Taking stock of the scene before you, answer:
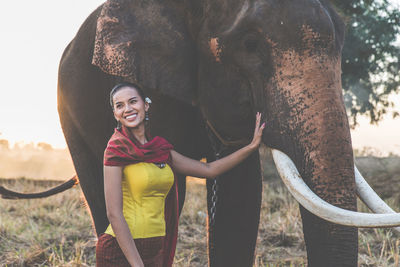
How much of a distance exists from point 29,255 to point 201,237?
192 cm

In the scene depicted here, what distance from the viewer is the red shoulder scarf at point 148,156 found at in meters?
2.20

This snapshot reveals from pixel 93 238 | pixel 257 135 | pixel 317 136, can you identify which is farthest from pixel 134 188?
pixel 93 238

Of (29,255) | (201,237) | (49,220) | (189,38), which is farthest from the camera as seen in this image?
(49,220)

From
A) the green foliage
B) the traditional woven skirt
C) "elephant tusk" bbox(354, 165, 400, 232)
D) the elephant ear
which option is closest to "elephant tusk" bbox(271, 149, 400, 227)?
"elephant tusk" bbox(354, 165, 400, 232)

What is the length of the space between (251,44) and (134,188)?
982 mm

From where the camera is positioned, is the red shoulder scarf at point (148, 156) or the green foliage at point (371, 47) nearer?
the red shoulder scarf at point (148, 156)

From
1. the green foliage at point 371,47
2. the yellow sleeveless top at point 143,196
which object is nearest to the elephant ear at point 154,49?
the yellow sleeveless top at point 143,196

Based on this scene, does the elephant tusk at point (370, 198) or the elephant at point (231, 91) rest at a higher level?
the elephant at point (231, 91)

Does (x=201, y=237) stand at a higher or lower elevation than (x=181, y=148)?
lower

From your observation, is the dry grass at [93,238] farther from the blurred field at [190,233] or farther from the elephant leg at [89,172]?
the elephant leg at [89,172]

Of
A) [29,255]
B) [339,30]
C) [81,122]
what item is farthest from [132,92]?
[29,255]

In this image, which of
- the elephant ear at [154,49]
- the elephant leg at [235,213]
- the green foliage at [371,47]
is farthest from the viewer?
the green foliage at [371,47]

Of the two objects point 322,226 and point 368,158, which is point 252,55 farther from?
point 368,158

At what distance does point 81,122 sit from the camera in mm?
3768
